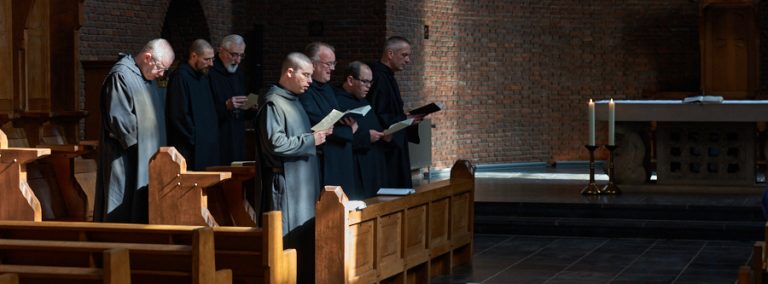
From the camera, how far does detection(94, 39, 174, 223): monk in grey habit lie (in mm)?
7281

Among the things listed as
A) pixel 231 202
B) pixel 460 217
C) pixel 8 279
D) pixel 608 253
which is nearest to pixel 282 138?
pixel 231 202

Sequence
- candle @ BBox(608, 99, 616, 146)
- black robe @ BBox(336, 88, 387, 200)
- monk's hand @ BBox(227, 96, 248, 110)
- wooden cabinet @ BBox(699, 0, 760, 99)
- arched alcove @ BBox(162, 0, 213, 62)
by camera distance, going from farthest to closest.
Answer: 1. wooden cabinet @ BBox(699, 0, 760, 99)
2. arched alcove @ BBox(162, 0, 213, 62)
3. candle @ BBox(608, 99, 616, 146)
4. monk's hand @ BBox(227, 96, 248, 110)
5. black robe @ BBox(336, 88, 387, 200)

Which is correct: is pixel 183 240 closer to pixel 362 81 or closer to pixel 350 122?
pixel 350 122

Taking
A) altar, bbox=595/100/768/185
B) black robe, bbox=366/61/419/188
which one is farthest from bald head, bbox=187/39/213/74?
altar, bbox=595/100/768/185

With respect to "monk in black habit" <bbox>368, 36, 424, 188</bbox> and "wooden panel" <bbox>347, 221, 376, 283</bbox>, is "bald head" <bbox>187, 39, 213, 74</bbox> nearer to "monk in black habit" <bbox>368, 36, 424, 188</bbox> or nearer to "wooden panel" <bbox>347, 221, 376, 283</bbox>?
"monk in black habit" <bbox>368, 36, 424, 188</bbox>

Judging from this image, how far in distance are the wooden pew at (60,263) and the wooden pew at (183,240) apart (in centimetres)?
13

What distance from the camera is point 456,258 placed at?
348 inches

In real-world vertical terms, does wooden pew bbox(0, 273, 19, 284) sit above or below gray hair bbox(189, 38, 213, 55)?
below

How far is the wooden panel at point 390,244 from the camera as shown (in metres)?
7.09

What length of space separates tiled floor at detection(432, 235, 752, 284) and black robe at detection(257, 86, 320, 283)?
1521 millimetres

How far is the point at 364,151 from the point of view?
820 cm

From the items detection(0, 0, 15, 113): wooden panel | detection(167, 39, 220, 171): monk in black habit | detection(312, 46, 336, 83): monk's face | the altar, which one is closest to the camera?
detection(312, 46, 336, 83): monk's face

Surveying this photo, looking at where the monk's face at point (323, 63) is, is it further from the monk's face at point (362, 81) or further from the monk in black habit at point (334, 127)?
the monk's face at point (362, 81)

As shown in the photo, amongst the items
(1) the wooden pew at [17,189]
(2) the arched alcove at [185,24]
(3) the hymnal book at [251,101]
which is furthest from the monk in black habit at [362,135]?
Result: (2) the arched alcove at [185,24]
